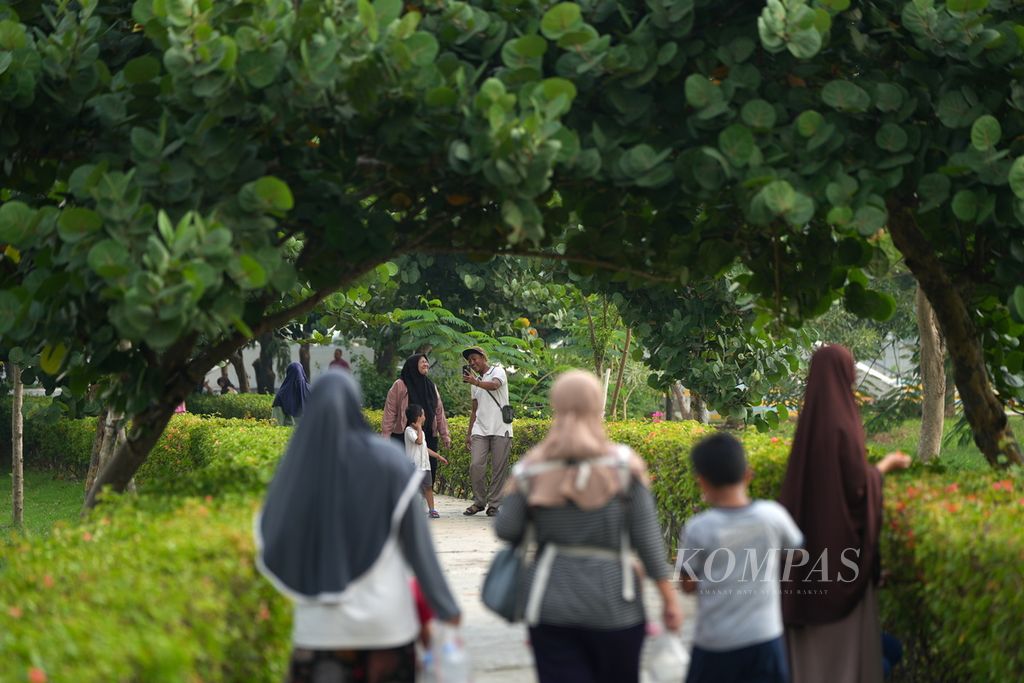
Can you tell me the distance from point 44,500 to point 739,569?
642 inches

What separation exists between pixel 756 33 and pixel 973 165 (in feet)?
4.08

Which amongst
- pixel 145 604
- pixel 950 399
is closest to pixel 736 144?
pixel 145 604

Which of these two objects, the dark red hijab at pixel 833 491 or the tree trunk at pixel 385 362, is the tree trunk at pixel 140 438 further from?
the tree trunk at pixel 385 362

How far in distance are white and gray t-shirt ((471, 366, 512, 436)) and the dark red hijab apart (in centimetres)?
742

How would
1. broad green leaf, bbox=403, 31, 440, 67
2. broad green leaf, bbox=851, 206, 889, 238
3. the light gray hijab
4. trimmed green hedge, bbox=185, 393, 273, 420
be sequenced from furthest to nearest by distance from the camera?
trimmed green hedge, bbox=185, 393, 273, 420, broad green leaf, bbox=851, 206, 889, 238, broad green leaf, bbox=403, 31, 440, 67, the light gray hijab

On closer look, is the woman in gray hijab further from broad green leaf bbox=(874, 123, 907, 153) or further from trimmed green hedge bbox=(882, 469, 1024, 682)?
broad green leaf bbox=(874, 123, 907, 153)

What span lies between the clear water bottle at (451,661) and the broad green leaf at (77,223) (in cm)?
235

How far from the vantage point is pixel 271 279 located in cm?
584

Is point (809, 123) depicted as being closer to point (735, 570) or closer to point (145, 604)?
point (735, 570)

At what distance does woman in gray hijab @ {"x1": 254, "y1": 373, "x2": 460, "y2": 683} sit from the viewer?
4.36 metres

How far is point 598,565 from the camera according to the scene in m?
4.55

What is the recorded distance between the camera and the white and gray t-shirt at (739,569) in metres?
4.80

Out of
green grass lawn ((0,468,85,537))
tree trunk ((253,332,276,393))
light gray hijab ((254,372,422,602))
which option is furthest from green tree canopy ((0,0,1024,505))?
tree trunk ((253,332,276,393))

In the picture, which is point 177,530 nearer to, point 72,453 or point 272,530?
point 272,530
